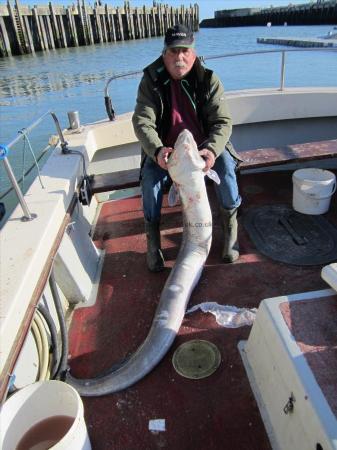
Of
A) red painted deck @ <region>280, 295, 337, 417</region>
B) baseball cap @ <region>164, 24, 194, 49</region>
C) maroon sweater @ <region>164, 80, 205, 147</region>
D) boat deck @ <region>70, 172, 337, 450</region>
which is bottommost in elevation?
boat deck @ <region>70, 172, 337, 450</region>

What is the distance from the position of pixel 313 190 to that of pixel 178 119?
166 cm

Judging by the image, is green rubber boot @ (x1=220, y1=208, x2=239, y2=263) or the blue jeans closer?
the blue jeans

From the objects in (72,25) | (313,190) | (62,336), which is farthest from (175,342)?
(72,25)

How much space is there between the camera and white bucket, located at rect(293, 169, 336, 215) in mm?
3572

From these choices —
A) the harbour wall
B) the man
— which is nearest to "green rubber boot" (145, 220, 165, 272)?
the man

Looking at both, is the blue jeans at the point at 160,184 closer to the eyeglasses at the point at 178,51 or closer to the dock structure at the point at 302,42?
the eyeglasses at the point at 178,51

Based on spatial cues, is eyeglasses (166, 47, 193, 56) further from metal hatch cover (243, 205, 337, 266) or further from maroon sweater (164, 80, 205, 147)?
metal hatch cover (243, 205, 337, 266)

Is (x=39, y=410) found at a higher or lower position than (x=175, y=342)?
higher

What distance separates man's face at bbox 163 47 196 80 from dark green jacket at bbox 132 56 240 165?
0.06m

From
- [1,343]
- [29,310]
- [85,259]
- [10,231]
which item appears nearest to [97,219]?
[85,259]

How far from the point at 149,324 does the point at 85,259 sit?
0.85 meters

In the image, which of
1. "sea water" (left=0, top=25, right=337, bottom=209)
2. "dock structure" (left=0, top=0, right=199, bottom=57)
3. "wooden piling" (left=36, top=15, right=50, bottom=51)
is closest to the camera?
"sea water" (left=0, top=25, right=337, bottom=209)

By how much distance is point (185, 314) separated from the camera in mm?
2713

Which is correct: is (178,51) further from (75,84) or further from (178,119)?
(75,84)
